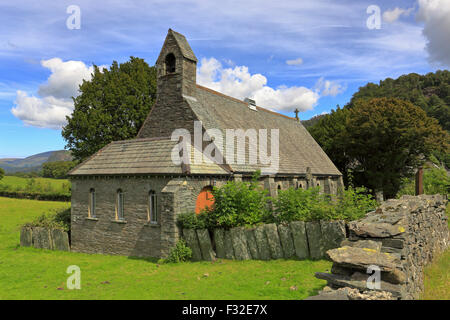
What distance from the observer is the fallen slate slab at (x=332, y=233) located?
1197 centimetres

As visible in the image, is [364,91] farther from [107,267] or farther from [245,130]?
A: [107,267]

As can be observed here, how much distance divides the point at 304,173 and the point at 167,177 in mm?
16098

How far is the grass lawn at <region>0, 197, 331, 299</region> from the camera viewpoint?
10.1m

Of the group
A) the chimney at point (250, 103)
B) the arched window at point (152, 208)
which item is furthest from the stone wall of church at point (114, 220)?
the chimney at point (250, 103)

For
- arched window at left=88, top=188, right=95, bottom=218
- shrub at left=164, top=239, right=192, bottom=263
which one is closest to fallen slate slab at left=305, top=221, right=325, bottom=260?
shrub at left=164, top=239, right=192, bottom=263

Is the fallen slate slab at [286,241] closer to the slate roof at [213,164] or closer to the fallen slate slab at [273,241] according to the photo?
the fallen slate slab at [273,241]

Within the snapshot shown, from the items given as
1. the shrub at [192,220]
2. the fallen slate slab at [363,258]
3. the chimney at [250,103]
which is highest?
the chimney at [250,103]

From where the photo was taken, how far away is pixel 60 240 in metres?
20.2

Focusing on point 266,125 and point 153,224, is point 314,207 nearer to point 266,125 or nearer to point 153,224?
point 153,224

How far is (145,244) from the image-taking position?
1697 centimetres

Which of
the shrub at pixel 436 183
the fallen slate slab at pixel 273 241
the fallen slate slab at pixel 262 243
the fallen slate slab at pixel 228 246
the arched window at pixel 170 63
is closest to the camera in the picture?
the fallen slate slab at pixel 273 241

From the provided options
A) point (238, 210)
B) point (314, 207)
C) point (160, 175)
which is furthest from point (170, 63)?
point (314, 207)

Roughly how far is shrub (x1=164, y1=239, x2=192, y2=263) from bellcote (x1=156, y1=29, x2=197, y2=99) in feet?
37.5

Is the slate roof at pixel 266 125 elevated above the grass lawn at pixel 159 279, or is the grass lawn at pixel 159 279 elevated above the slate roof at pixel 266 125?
the slate roof at pixel 266 125
